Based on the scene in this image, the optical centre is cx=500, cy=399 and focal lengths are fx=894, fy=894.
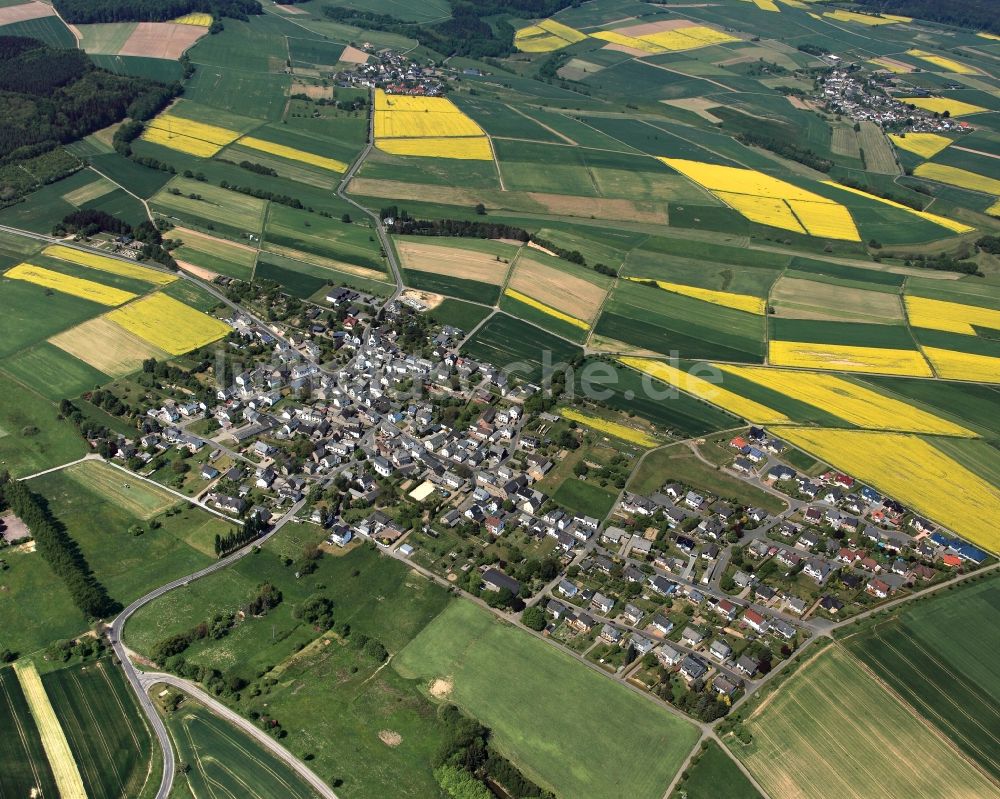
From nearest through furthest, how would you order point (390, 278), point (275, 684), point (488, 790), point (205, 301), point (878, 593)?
point (488, 790) < point (275, 684) < point (878, 593) < point (205, 301) < point (390, 278)

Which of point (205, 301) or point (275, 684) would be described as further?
point (205, 301)

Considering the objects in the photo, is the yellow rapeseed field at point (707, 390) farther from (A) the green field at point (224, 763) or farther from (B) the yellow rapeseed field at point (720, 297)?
(A) the green field at point (224, 763)

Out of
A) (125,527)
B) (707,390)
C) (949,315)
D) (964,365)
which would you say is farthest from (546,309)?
(125,527)

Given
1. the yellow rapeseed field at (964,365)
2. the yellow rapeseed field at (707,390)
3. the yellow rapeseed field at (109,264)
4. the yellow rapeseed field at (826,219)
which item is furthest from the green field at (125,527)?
the yellow rapeseed field at (826,219)

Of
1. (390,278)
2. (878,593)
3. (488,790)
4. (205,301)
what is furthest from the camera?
(390,278)

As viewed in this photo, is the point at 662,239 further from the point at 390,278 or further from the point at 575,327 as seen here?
the point at 390,278

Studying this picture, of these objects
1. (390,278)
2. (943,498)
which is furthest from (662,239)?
(943,498)

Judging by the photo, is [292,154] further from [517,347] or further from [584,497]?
[584,497]
